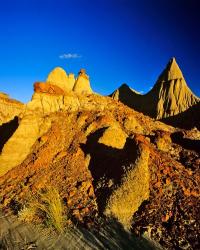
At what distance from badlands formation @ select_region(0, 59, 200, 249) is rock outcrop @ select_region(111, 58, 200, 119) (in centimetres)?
3333

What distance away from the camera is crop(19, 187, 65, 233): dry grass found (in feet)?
24.0

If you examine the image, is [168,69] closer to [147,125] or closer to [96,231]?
[147,125]

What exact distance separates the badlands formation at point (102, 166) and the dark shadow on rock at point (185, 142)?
43mm

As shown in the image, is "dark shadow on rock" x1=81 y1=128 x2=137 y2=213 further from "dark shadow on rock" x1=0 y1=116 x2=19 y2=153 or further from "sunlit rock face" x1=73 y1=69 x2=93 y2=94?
"sunlit rock face" x1=73 y1=69 x2=93 y2=94

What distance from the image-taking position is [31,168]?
11242 millimetres

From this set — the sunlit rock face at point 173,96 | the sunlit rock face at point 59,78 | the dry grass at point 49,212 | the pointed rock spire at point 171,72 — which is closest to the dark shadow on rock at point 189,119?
the sunlit rock face at point 173,96

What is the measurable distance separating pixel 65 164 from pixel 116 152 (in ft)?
→ 6.76

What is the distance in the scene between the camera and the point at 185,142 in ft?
42.7

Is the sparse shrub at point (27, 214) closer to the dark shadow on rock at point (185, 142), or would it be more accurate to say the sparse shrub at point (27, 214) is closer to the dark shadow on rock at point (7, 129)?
the dark shadow on rock at point (7, 129)

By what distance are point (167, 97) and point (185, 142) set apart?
38.6 m

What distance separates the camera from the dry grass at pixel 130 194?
7.68 meters

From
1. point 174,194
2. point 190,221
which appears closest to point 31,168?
point 174,194

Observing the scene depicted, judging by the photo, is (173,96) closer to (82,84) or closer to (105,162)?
(82,84)

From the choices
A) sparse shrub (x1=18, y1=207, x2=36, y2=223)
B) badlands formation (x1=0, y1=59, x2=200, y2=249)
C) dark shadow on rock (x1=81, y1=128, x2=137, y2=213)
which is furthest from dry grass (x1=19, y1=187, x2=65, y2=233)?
dark shadow on rock (x1=81, y1=128, x2=137, y2=213)
